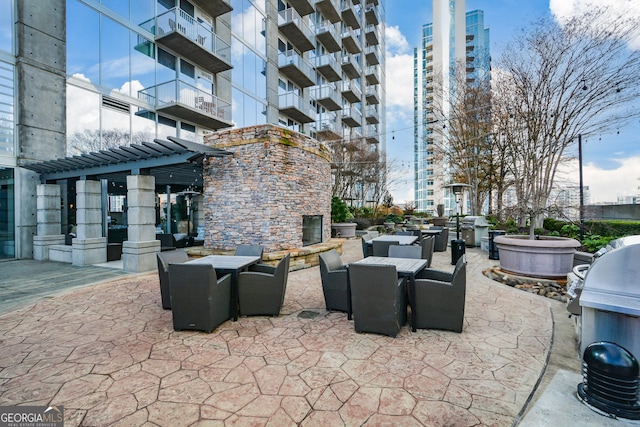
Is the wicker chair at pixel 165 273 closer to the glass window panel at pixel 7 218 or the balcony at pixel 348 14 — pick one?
the glass window panel at pixel 7 218

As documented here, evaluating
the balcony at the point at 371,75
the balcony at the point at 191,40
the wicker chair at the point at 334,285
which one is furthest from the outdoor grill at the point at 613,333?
the balcony at the point at 371,75

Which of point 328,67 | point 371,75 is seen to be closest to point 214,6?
point 328,67

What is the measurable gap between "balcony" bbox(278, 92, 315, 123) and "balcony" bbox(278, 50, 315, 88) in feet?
3.52

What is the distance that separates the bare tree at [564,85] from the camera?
30.5 feet

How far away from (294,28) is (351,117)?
8898 mm

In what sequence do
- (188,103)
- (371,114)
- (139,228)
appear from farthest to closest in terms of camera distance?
(371,114) < (188,103) < (139,228)

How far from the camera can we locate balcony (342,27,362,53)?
23.8 meters

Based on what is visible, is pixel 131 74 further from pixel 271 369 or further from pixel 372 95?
pixel 372 95

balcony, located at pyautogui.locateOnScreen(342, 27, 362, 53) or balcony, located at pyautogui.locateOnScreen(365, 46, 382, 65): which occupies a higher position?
balcony, located at pyautogui.locateOnScreen(365, 46, 382, 65)

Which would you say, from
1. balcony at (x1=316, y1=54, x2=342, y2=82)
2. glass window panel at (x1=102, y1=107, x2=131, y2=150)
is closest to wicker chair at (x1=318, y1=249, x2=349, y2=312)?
glass window panel at (x1=102, y1=107, x2=131, y2=150)

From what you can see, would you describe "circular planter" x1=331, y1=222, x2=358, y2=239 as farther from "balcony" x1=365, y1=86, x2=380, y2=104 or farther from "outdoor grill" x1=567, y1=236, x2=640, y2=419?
"balcony" x1=365, y1=86, x2=380, y2=104

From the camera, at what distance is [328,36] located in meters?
20.6

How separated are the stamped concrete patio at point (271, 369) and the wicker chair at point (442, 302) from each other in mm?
132

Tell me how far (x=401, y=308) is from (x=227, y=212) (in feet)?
19.2
